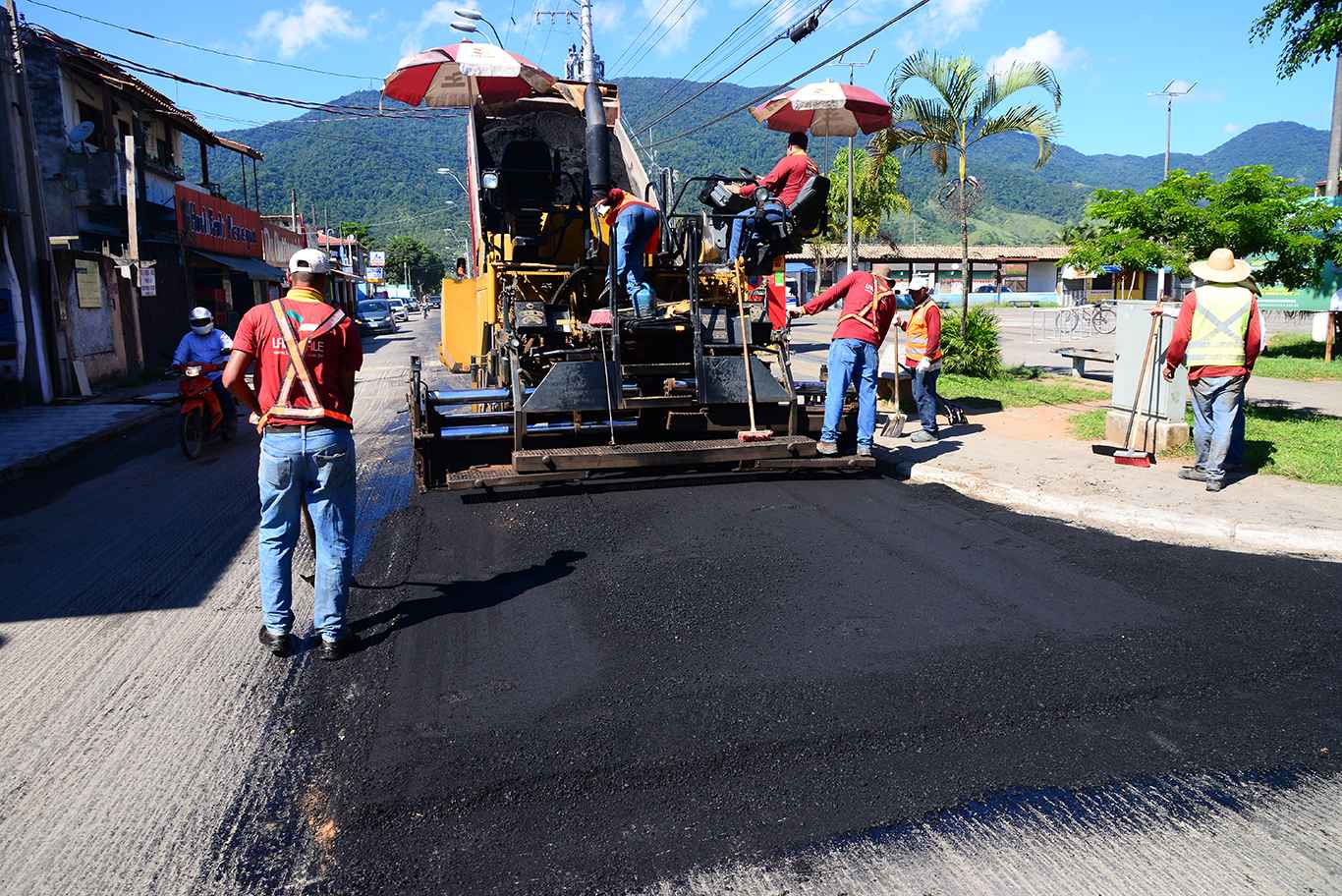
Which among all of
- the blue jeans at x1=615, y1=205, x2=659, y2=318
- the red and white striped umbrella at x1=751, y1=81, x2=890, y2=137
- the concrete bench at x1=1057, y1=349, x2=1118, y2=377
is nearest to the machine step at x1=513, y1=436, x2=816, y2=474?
the blue jeans at x1=615, y1=205, x2=659, y2=318

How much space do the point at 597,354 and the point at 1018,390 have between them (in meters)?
8.02

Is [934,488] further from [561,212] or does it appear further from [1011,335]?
[1011,335]

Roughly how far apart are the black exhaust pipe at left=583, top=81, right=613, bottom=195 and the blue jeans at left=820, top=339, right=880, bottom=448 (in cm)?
243

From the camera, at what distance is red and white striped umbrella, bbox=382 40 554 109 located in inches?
380

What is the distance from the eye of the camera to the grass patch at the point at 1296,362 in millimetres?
15859

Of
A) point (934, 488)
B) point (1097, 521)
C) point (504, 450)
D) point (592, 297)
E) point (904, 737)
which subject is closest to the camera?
point (904, 737)

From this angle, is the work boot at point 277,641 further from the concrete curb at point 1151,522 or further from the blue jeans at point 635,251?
the concrete curb at point 1151,522

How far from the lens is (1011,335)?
28.6 m

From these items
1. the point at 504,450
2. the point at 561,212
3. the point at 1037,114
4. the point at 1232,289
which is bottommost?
the point at 504,450

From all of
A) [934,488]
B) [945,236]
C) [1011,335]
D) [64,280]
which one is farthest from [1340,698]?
[945,236]

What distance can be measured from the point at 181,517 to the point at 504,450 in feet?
8.44

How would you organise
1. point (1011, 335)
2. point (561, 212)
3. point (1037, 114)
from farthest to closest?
point (1011, 335), point (1037, 114), point (561, 212)

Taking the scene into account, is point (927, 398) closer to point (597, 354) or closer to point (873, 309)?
point (873, 309)

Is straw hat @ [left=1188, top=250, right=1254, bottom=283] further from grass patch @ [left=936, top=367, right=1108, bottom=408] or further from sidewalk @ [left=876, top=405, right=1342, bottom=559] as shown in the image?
grass patch @ [left=936, top=367, right=1108, bottom=408]
